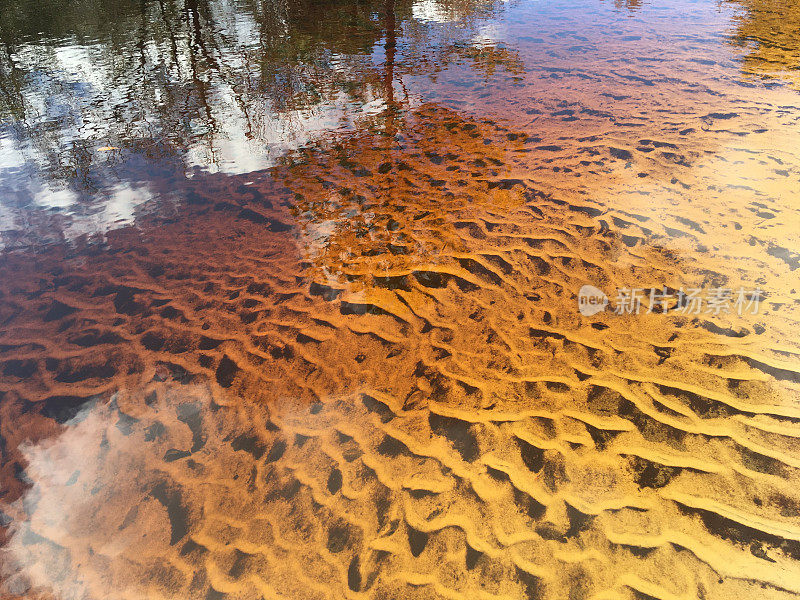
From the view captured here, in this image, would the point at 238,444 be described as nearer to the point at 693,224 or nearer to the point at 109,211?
the point at 109,211

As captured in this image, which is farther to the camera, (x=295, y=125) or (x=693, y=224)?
(x=295, y=125)

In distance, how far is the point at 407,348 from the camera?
4.04 m

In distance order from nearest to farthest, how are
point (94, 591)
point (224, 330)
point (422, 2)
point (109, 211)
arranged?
point (94, 591), point (224, 330), point (109, 211), point (422, 2)

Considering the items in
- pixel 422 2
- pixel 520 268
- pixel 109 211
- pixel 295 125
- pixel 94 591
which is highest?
pixel 422 2

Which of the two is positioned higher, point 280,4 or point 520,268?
point 280,4

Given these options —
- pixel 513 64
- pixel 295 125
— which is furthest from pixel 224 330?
pixel 513 64

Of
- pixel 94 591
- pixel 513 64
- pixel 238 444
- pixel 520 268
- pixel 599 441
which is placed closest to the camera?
pixel 94 591

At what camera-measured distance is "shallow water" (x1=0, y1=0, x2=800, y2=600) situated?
276cm

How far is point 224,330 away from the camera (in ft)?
14.4

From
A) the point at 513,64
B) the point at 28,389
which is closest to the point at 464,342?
the point at 28,389

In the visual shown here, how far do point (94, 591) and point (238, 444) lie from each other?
1212 mm

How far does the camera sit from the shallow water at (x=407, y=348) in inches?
109

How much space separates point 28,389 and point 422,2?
18.4 metres

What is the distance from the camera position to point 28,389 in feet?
13.0
